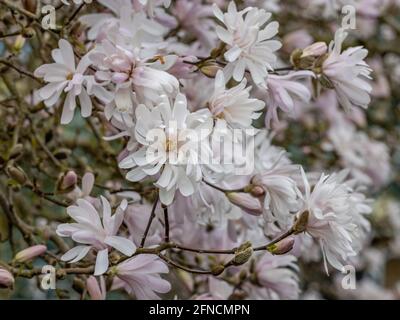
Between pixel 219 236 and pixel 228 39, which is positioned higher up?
pixel 228 39

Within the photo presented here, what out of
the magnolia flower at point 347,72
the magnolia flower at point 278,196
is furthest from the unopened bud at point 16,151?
the magnolia flower at point 347,72

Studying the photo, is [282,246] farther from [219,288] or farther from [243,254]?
[219,288]

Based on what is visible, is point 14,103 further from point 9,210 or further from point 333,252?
point 333,252

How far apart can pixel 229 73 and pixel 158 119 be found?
0.14 metres

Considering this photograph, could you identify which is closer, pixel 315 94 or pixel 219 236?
pixel 315 94

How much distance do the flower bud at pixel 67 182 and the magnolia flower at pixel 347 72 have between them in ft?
1.19

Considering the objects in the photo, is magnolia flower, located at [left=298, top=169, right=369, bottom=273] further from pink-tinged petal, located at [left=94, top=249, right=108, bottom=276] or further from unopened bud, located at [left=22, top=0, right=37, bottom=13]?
unopened bud, located at [left=22, top=0, right=37, bottom=13]

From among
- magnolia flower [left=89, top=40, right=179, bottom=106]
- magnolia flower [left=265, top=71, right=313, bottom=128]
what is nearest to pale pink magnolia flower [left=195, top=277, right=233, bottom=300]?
magnolia flower [left=265, top=71, right=313, bottom=128]

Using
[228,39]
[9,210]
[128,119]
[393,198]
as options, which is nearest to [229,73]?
[228,39]

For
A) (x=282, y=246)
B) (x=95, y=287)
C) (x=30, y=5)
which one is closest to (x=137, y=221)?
(x=95, y=287)

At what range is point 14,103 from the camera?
1318mm

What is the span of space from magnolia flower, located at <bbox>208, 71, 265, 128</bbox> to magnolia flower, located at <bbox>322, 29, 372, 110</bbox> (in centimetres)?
15

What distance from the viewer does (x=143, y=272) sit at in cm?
93

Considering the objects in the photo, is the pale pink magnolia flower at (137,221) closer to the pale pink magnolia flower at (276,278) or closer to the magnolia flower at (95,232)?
the magnolia flower at (95,232)
